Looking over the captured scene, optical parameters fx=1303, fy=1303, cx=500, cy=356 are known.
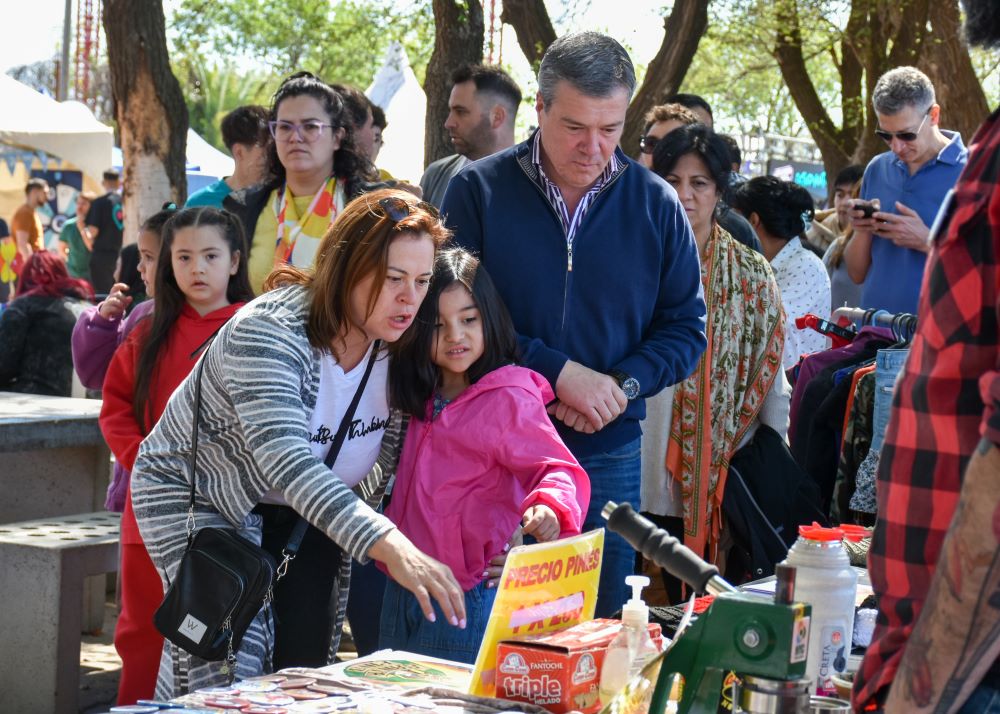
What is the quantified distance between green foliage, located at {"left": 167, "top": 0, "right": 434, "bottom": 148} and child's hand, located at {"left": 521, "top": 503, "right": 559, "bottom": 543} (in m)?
9.91

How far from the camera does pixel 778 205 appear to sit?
5.70 meters

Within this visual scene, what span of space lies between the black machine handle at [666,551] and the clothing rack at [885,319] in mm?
2633

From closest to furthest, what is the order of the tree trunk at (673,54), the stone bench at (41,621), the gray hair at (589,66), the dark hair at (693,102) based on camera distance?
the gray hair at (589,66), the stone bench at (41,621), the dark hair at (693,102), the tree trunk at (673,54)

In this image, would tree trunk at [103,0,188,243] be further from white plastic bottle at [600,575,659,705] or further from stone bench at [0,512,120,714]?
white plastic bottle at [600,575,659,705]

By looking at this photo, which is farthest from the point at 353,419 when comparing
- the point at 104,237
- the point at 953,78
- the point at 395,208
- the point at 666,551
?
the point at 104,237

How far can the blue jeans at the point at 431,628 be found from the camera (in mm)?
2840

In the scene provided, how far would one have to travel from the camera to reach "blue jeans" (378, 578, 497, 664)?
284cm

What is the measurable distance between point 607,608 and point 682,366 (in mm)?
677

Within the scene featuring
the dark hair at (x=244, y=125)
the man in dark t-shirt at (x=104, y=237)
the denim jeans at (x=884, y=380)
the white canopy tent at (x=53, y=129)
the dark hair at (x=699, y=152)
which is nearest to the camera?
the denim jeans at (x=884, y=380)

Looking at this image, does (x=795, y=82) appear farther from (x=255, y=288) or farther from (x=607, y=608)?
(x=607, y=608)

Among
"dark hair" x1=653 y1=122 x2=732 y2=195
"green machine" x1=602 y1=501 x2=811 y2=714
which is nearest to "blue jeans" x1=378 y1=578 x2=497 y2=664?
"green machine" x1=602 y1=501 x2=811 y2=714

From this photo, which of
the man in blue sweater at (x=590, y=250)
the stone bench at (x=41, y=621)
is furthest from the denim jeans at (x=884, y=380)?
the stone bench at (x=41, y=621)

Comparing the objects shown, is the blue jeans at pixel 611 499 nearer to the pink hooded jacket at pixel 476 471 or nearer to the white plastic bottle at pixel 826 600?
the pink hooded jacket at pixel 476 471

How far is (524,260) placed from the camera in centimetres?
340
